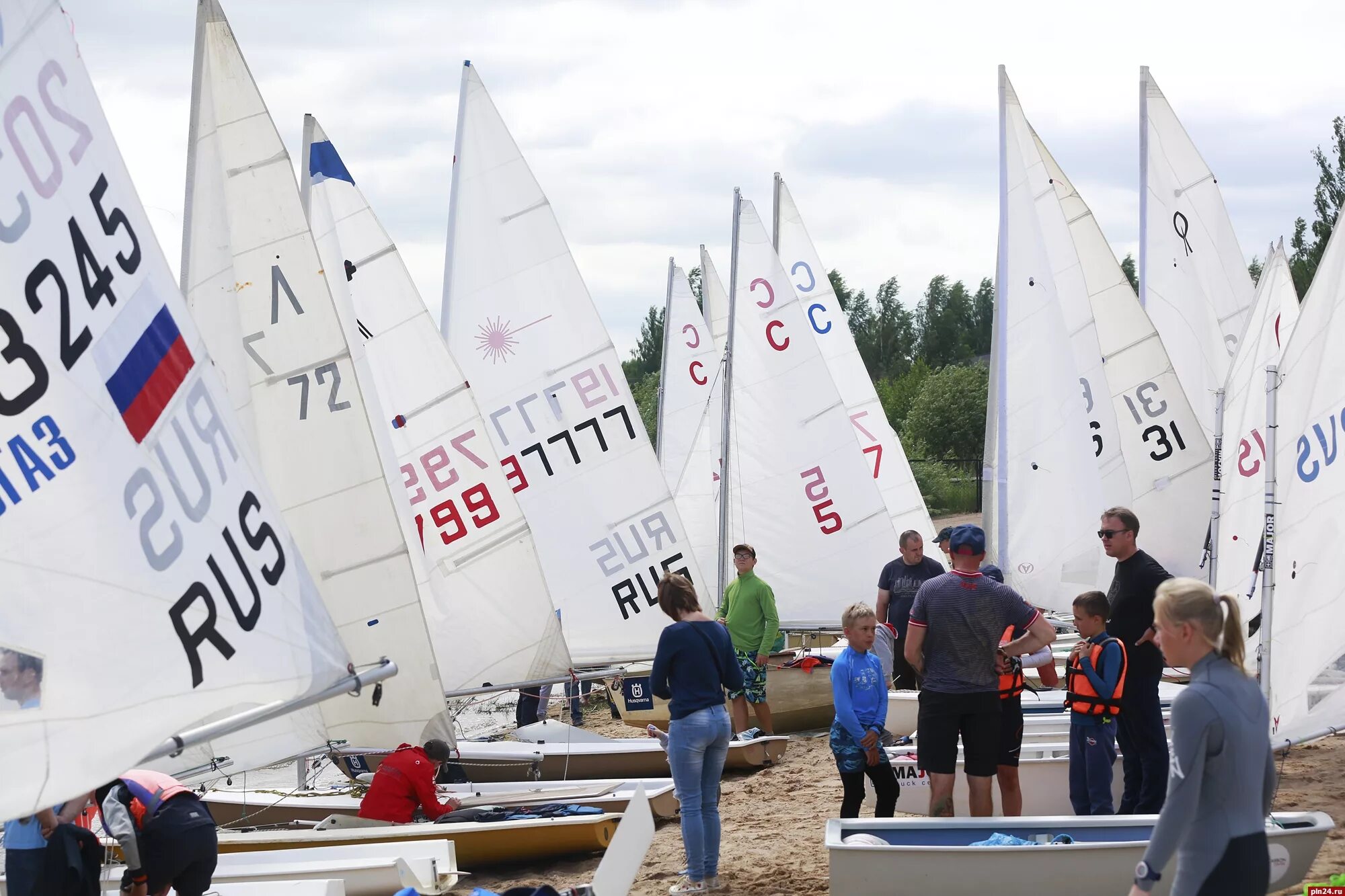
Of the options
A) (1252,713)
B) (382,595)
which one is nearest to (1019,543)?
(382,595)

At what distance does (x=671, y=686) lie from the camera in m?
5.71

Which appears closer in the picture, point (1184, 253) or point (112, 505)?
point (112, 505)

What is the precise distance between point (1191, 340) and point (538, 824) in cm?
1061

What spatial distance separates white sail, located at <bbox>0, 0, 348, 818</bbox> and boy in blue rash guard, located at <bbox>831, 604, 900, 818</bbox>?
2.55 meters

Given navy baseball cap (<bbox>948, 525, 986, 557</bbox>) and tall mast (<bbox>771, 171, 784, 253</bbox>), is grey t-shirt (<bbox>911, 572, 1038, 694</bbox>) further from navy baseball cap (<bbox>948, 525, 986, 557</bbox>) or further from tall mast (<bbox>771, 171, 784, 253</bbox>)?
tall mast (<bbox>771, 171, 784, 253</bbox>)

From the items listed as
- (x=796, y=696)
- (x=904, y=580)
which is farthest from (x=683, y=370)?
(x=904, y=580)

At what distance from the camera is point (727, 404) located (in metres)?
12.4

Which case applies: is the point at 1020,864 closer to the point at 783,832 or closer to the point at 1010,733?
the point at 1010,733

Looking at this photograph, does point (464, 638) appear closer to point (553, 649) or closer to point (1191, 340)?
point (553, 649)

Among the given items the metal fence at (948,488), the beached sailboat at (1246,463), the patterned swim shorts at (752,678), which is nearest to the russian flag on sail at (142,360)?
the beached sailboat at (1246,463)

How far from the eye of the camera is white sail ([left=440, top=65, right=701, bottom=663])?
1066 centimetres

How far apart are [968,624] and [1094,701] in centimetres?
69

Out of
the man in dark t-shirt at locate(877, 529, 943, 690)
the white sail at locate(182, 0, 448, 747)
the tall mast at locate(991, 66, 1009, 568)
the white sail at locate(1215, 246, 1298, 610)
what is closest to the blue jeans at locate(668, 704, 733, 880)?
the white sail at locate(182, 0, 448, 747)

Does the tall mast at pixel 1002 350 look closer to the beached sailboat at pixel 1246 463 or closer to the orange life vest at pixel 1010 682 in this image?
the beached sailboat at pixel 1246 463
